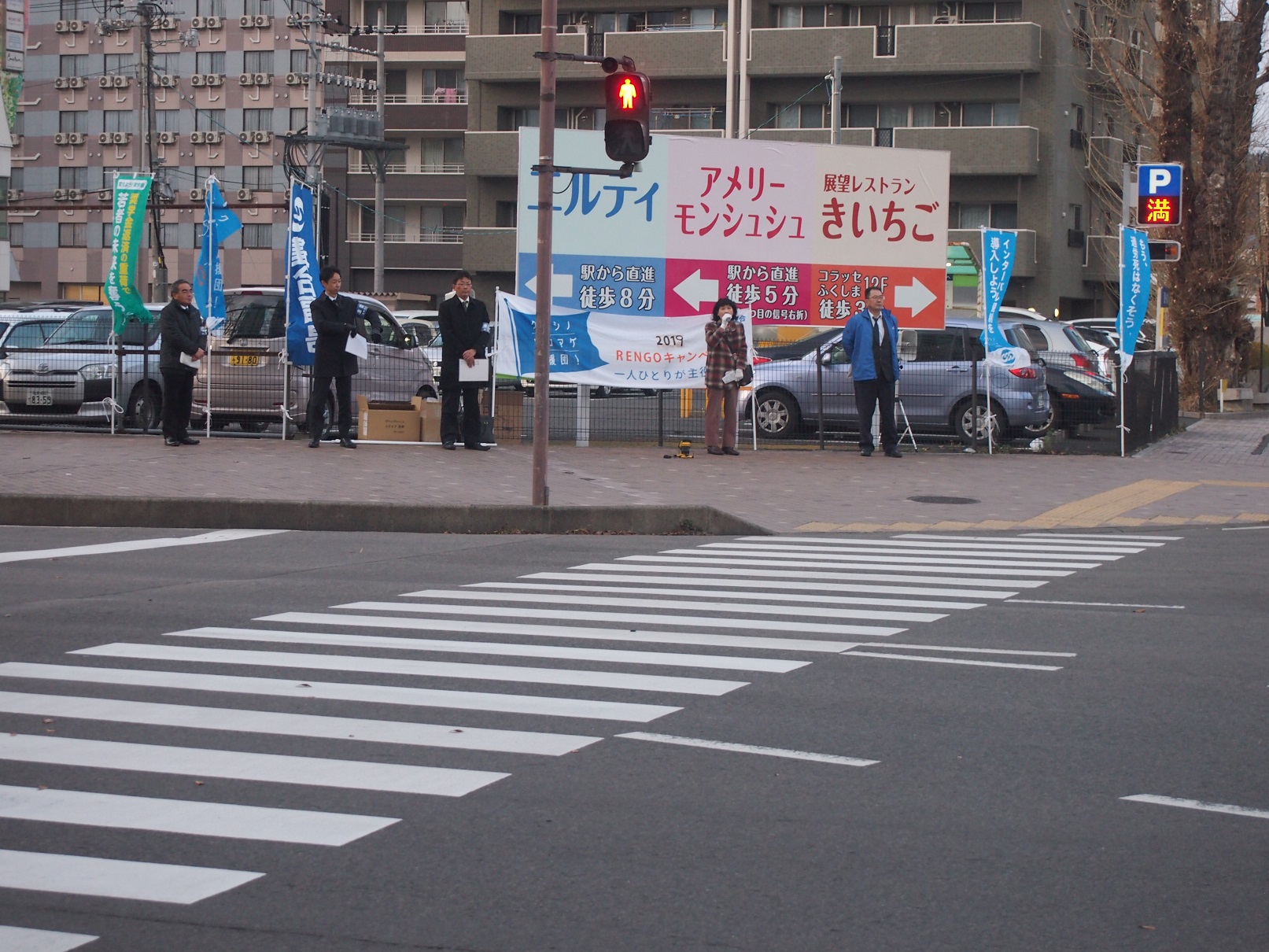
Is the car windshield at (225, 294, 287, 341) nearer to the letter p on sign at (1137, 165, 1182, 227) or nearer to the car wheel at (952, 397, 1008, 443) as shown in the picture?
the car wheel at (952, 397, 1008, 443)

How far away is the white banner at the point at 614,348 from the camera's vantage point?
20.6 m

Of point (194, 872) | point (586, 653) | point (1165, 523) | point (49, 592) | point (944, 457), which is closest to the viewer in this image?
point (194, 872)

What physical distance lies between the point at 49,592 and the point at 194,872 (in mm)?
5916

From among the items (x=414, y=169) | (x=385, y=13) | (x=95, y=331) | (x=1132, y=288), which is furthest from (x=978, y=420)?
(x=385, y=13)

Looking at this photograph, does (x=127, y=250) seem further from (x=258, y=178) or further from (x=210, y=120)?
(x=210, y=120)

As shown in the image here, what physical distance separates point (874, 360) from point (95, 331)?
1048 cm

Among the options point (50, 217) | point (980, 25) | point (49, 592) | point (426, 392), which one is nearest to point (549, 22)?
point (49, 592)

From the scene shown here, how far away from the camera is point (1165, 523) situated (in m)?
14.8

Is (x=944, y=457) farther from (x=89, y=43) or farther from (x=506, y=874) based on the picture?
(x=89, y=43)

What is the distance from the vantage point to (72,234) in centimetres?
7594

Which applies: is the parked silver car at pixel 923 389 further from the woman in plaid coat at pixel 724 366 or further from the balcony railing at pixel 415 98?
the balcony railing at pixel 415 98


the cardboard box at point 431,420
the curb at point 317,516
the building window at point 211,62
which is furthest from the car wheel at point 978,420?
the building window at point 211,62

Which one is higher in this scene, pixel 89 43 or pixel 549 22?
pixel 89 43

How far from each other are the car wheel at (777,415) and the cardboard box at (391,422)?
4.83m
